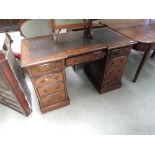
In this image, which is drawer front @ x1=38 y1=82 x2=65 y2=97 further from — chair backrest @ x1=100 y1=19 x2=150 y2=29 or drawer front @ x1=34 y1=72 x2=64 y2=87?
chair backrest @ x1=100 y1=19 x2=150 y2=29

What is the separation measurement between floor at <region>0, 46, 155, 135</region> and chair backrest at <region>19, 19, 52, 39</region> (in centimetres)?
91

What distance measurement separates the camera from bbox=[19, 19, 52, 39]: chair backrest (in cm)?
181

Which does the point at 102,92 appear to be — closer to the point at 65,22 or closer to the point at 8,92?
the point at 65,22

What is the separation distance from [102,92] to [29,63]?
1.14 m

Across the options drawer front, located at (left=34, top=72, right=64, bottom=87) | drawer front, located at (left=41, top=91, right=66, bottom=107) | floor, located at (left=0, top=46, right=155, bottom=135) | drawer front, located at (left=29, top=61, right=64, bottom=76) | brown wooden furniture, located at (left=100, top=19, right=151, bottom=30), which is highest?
brown wooden furniture, located at (left=100, top=19, right=151, bottom=30)

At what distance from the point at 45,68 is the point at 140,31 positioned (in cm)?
142

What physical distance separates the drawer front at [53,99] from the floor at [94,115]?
0.15 m

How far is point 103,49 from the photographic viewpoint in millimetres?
1404

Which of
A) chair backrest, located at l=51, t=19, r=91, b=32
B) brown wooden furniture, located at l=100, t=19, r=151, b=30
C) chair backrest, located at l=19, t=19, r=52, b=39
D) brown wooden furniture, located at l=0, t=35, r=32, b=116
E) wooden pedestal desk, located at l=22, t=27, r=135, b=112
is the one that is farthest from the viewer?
brown wooden furniture, located at l=100, t=19, r=151, b=30

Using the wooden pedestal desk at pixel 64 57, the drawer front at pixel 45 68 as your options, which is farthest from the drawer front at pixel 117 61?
the drawer front at pixel 45 68

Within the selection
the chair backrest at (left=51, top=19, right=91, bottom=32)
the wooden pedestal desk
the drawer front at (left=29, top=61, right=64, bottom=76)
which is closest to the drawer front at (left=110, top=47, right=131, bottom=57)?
the wooden pedestal desk

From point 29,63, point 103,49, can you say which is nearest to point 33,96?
point 29,63

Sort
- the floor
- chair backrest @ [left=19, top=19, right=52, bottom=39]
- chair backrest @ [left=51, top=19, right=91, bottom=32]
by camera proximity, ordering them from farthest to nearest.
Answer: chair backrest @ [left=19, top=19, right=52, bottom=39] < the floor < chair backrest @ [left=51, top=19, right=91, bottom=32]

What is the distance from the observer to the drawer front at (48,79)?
1.32m
